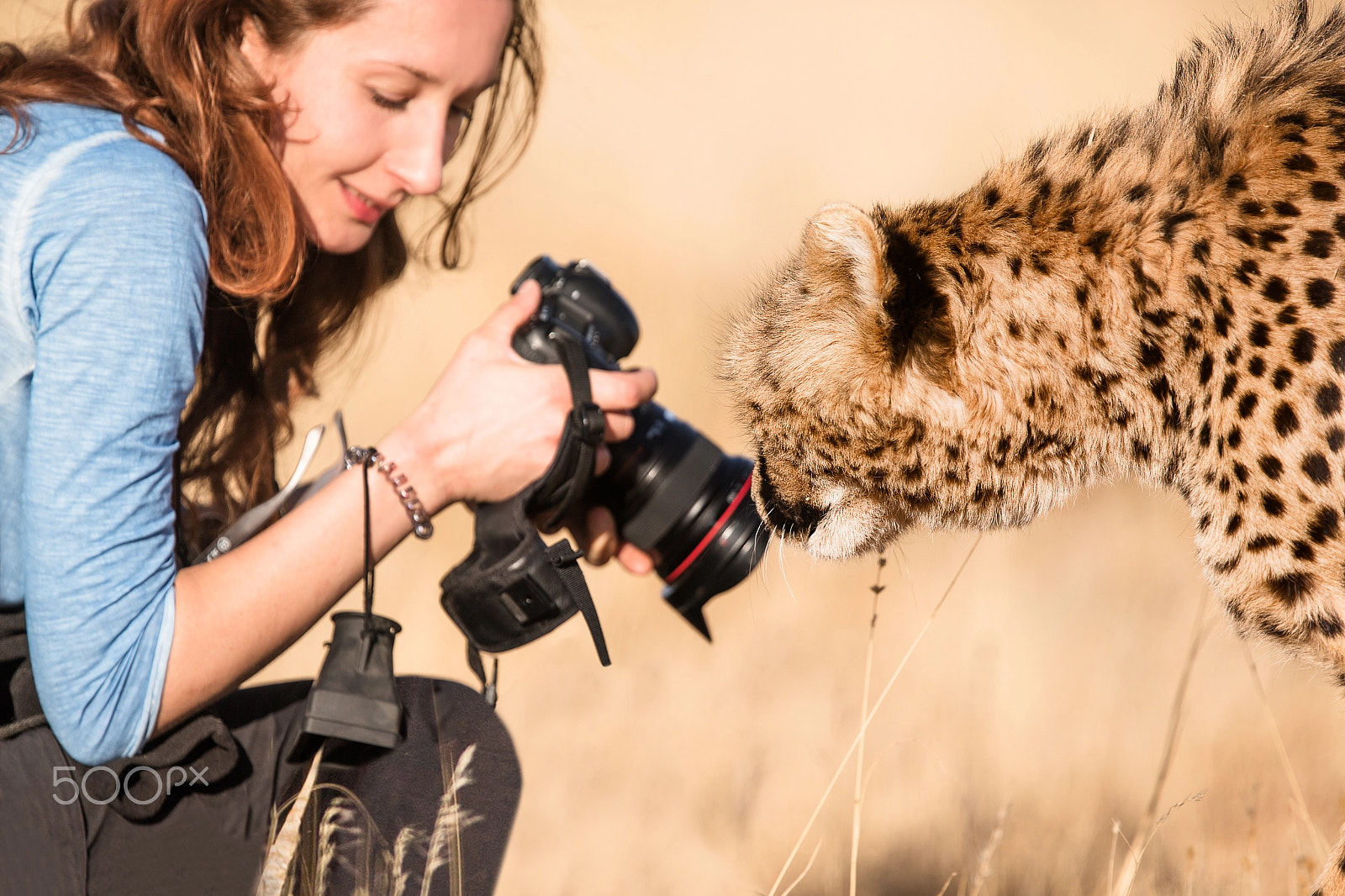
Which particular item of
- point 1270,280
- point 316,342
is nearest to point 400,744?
point 316,342

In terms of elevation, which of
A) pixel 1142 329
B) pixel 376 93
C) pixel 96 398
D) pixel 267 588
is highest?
pixel 1142 329

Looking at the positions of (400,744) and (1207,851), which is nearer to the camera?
(400,744)

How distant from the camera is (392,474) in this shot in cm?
159

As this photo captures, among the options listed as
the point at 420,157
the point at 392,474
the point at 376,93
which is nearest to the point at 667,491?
the point at 392,474

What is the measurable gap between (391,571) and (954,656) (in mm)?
2307

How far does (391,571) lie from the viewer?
447cm

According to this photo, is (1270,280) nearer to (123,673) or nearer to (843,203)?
(843,203)

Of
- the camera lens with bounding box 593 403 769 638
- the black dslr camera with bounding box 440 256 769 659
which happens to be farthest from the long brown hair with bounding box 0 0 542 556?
the camera lens with bounding box 593 403 769 638

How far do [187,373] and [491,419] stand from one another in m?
0.44

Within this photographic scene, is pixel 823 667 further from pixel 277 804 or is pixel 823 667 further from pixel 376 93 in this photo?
pixel 376 93

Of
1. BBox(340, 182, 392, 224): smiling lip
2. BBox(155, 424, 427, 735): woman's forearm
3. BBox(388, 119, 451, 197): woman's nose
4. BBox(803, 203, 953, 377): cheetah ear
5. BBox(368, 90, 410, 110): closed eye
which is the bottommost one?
BBox(155, 424, 427, 735): woman's forearm

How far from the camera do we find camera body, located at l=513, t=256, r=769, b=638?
1.91 meters

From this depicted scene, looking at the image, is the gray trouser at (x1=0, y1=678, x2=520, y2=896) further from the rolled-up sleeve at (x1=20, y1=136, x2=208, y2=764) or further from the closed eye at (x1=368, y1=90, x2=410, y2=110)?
the closed eye at (x1=368, y1=90, x2=410, y2=110)

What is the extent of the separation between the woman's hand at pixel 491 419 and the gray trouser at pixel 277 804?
0.41 m
